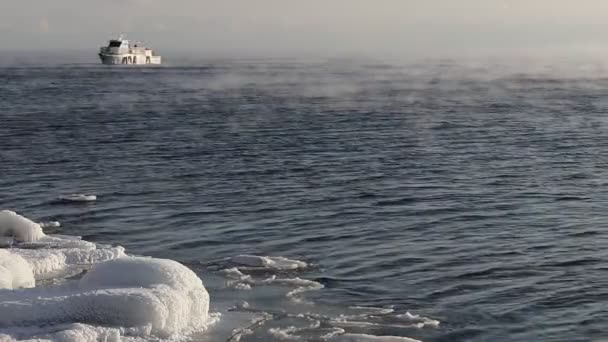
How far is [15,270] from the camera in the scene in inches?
934

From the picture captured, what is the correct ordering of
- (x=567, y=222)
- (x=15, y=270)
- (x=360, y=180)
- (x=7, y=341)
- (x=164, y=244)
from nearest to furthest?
1. (x=7, y=341)
2. (x=15, y=270)
3. (x=164, y=244)
4. (x=567, y=222)
5. (x=360, y=180)

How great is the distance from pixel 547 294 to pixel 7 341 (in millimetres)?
13238

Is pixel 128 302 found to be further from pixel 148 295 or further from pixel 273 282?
pixel 273 282

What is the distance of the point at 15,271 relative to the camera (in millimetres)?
23719

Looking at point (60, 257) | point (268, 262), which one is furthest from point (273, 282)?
point (60, 257)

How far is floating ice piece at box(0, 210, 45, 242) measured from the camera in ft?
99.0

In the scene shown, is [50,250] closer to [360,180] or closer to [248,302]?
[248,302]

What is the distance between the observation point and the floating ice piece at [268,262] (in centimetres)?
2736

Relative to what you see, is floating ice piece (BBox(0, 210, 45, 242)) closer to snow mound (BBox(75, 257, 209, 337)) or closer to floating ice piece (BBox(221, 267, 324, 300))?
floating ice piece (BBox(221, 267, 324, 300))

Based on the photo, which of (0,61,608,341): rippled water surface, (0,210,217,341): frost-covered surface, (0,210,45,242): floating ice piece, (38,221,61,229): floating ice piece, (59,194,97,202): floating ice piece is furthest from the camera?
(59,194,97,202): floating ice piece

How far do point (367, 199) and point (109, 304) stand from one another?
61.5ft

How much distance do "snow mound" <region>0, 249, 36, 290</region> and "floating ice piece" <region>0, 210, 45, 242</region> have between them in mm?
5728

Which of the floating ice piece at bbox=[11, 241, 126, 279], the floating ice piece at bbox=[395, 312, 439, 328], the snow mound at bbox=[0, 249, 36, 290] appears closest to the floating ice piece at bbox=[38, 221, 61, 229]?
the floating ice piece at bbox=[11, 241, 126, 279]

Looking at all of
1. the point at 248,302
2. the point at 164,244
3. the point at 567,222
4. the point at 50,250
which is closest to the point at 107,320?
the point at 248,302
